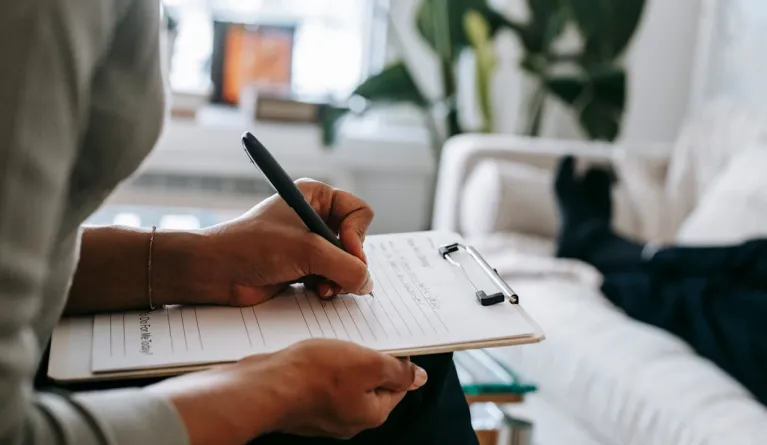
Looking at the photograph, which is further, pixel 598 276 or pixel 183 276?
pixel 598 276

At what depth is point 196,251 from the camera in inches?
28.5

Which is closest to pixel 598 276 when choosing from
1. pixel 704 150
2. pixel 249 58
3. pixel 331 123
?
pixel 704 150

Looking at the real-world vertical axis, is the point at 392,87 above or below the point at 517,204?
above

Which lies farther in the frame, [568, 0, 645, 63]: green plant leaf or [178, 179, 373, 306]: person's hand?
[568, 0, 645, 63]: green plant leaf

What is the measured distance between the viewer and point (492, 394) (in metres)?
1.09

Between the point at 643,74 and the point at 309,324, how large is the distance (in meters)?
2.57

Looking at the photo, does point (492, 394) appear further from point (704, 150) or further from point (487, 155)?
point (704, 150)

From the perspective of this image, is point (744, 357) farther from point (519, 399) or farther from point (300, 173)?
point (300, 173)

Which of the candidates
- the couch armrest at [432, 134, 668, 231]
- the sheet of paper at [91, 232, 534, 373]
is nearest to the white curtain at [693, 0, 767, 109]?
the couch armrest at [432, 134, 668, 231]

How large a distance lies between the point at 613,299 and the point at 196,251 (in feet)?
3.75

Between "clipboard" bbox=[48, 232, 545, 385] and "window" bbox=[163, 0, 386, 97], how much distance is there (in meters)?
2.25

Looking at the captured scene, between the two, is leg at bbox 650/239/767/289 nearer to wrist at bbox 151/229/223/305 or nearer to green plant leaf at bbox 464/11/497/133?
green plant leaf at bbox 464/11/497/133

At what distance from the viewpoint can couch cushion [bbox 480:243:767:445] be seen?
1217 millimetres

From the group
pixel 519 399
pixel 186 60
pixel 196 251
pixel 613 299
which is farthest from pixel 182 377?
pixel 186 60
